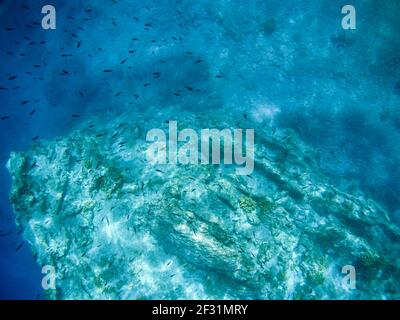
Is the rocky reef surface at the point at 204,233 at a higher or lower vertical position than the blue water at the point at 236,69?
lower

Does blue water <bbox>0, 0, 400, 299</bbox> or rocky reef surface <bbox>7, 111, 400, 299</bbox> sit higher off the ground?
blue water <bbox>0, 0, 400, 299</bbox>

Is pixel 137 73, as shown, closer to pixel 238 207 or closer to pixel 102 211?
pixel 102 211

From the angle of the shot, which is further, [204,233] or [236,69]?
[236,69]

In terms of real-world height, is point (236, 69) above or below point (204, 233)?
above

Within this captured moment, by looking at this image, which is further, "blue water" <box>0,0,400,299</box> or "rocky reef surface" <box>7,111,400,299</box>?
"blue water" <box>0,0,400,299</box>

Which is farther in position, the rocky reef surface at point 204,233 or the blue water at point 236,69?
the blue water at point 236,69
